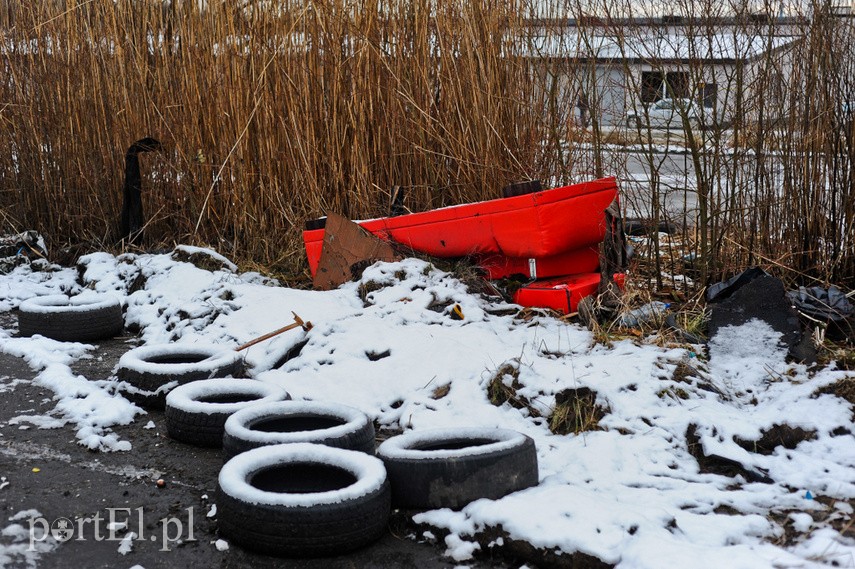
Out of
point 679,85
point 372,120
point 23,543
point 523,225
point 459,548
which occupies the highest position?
point 679,85

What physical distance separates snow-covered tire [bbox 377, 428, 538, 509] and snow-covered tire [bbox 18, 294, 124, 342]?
2797 millimetres

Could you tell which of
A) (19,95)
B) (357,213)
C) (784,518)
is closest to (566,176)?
(357,213)

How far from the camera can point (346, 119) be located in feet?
19.7

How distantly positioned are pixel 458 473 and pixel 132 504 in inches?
41.2

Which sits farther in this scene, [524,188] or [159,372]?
[524,188]

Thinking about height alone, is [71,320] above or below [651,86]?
below

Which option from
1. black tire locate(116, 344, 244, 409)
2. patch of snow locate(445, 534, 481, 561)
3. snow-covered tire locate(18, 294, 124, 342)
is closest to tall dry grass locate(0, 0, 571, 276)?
snow-covered tire locate(18, 294, 124, 342)

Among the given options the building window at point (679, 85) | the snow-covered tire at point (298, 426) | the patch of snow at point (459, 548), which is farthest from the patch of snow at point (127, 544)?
the building window at point (679, 85)

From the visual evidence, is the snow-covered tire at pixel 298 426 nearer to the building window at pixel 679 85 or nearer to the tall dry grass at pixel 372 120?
the tall dry grass at pixel 372 120

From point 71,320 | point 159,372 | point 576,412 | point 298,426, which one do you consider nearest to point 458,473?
point 576,412

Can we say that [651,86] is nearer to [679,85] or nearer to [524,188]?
[679,85]

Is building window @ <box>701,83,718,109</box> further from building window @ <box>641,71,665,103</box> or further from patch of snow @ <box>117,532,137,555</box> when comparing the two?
patch of snow @ <box>117,532,137,555</box>

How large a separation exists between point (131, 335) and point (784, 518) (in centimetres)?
393

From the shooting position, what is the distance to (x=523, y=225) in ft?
15.5
